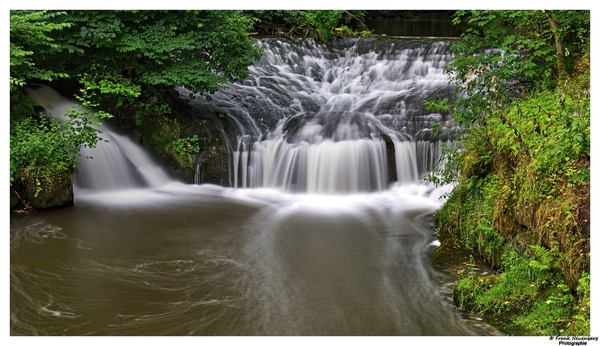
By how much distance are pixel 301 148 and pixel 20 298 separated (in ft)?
20.1

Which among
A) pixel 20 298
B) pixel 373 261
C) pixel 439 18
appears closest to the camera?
pixel 20 298

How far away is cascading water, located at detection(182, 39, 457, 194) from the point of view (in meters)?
10.9

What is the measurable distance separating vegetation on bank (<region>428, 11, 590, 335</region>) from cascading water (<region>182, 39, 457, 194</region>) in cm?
252

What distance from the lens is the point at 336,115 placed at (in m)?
12.5

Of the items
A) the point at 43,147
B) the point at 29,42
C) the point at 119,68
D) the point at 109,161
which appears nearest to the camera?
the point at 43,147

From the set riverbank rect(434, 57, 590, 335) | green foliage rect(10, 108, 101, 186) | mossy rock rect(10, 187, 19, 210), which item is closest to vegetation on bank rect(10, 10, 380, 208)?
green foliage rect(10, 108, 101, 186)

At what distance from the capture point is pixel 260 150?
11367 millimetres

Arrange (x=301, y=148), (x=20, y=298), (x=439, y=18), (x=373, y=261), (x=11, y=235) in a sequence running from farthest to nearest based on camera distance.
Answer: (x=439, y=18), (x=301, y=148), (x=11, y=235), (x=373, y=261), (x=20, y=298)

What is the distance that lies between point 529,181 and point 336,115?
Answer: 6745 millimetres

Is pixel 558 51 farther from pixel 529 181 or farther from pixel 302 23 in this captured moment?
pixel 302 23

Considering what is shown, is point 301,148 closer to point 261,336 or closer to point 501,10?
point 501,10

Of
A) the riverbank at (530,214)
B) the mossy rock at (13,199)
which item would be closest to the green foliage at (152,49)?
the mossy rock at (13,199)

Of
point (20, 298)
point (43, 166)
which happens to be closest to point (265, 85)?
point (43, 166)

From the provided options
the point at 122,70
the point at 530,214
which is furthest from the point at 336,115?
the point at 530,214
